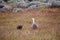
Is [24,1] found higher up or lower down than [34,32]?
higher up

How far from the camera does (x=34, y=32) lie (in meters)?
2.19

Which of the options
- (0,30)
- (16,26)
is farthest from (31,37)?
(0,30)

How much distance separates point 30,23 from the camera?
86.7 inches

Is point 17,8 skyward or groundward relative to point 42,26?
skyward

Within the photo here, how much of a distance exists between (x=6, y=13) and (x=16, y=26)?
0.22 m

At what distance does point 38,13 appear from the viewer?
223 centimetres

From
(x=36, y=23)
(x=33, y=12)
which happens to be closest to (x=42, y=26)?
(x=36, y=23)

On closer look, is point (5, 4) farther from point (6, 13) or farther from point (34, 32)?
point (34, 32)

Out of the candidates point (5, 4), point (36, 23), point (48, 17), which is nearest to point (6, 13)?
point (5, 4)

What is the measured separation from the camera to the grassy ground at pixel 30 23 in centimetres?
218

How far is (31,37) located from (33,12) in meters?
0.34

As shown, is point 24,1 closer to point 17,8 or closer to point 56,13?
point 17,8

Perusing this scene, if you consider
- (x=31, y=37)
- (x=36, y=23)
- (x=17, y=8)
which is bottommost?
(x=31, y=37)

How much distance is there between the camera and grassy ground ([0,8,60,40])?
218 cm
